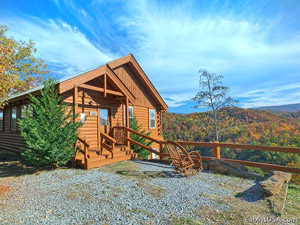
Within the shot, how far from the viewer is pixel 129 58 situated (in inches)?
490

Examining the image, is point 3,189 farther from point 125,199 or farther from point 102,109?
point 102,109

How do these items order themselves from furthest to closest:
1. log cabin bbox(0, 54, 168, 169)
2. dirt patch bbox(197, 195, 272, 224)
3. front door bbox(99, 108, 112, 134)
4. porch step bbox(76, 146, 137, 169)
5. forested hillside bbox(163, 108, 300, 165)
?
forested hillside bbox(163, 108, 300, 165), front door bbox(99, 108, 112, 134), log cabin bbox(0, 54, 168, 169), porch step bbox(76, 146, 137, 169), dirt patch bbox(197, 195, 272, 224)

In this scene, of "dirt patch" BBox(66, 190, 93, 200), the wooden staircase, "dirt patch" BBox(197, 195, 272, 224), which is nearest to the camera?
"dirt patch" BBox(197, 195, 272, 224)

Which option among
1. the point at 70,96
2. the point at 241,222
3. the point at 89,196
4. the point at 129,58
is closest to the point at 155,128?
the point at 129,58

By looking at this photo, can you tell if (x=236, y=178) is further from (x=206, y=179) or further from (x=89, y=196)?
(x=89, y=196)

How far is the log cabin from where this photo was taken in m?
7.45

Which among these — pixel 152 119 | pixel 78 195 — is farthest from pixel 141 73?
pixel 78 195

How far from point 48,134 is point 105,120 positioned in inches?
164

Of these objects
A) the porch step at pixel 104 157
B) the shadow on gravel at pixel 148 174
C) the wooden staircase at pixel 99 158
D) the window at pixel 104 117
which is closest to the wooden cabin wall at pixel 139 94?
the window at pixel 104 117

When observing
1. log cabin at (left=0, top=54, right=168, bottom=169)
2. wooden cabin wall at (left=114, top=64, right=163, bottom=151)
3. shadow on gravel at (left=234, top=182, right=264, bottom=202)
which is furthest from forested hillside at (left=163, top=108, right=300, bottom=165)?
shadow on gravel at (left=234, top=182, right=264, bottom=202)

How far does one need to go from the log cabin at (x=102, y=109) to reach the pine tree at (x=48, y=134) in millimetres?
532

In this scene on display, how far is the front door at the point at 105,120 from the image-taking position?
9.86 metres

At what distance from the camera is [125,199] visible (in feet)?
13.4

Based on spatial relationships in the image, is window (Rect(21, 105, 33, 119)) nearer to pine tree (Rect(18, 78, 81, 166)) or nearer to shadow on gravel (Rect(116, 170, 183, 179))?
pine tree (Rect(18, 78, 81, 166))
